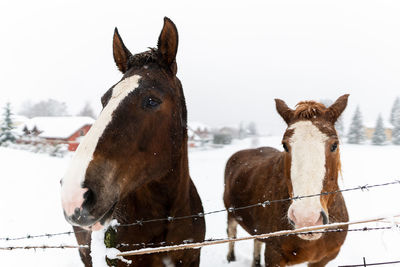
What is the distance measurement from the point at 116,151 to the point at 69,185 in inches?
13.6

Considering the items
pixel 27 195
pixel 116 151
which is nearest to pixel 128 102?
pixel 116 151

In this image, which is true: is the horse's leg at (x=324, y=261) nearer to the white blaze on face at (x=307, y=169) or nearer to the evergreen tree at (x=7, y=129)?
the white blaze on face at (x=307, y=169)

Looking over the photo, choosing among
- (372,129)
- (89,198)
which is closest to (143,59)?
(89,198)

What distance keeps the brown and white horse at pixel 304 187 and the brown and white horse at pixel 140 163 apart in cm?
112

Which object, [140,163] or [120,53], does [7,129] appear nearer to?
[120,53]

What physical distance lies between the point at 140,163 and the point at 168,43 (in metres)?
1.07

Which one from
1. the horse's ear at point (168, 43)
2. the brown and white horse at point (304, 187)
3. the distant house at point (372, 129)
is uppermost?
the horse's ear at point (168, 43)

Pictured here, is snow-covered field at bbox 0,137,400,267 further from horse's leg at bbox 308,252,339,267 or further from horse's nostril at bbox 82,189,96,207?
horse's nostril at bbox 82,189,96,207

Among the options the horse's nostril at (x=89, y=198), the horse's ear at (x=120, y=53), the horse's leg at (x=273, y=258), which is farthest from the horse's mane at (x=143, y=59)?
the horse's leg at (x=273, y=258)

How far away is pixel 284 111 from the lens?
328 cm

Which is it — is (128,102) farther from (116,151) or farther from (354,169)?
(354,169)

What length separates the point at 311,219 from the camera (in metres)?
2.23

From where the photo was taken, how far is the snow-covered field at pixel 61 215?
573cm

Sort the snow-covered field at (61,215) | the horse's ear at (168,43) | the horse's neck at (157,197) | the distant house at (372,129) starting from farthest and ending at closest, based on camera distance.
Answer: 1. the distant house at (372,129)
2. the snow-covered field at (61,215)
3. the horse's neck at (157,197)
4. the horse's ear at (168,43)
